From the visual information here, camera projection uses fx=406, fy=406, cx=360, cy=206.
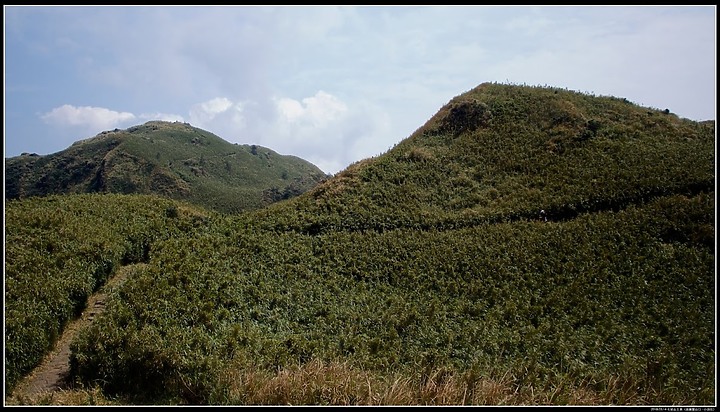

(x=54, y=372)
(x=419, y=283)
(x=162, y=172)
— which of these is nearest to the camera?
(x=54, y=372)

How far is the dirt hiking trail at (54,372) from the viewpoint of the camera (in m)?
10.9

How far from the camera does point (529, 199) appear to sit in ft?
94.2

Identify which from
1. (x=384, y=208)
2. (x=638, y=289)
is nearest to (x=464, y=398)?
(x=638, y=289)

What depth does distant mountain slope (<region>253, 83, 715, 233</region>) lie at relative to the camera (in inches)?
1082

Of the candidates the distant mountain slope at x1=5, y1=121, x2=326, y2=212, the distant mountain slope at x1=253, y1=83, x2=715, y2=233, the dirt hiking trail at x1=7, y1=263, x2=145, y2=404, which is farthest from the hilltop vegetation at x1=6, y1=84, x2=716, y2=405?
the distant mountain slope at x1=5, y1=121, x2=326, y2=212

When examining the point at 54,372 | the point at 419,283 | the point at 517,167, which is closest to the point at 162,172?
the point at 517,167

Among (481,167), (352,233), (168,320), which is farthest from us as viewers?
(481,167)

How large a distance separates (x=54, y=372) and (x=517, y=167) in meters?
32.2

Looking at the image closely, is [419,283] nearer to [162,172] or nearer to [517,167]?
[517,167]

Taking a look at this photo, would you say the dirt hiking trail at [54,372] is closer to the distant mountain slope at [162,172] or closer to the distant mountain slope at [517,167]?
the distant mountain slope at [517,167]

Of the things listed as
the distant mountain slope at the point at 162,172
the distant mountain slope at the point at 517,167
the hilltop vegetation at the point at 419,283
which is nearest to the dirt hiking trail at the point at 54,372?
the hilltop vegetation at the point at 419,283

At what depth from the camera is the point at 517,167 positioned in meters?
33.9

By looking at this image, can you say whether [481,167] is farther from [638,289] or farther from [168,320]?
[168,320]

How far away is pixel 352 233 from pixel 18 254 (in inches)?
662
